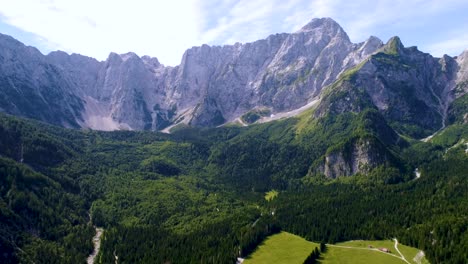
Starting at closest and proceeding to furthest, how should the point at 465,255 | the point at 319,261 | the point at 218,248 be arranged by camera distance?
the point at 465,255 < the point at 319,261 < the point at 218,248

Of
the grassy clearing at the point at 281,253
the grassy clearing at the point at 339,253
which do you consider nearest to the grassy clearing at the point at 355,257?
the grassy clearing at the point at 339,253

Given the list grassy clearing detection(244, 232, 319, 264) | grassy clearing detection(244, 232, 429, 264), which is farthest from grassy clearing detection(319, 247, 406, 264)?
grassy clearing detection(244, 232, 319, 264)

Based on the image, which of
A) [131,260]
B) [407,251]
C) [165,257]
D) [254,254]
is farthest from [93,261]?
[407,251]

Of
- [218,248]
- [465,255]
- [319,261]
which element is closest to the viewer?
[465,255]

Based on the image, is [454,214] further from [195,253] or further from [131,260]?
[131,260]

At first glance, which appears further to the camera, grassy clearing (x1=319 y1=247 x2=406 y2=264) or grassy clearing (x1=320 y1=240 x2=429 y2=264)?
grassy clearing (x1=320 y1=240 x2=429 y2=264)

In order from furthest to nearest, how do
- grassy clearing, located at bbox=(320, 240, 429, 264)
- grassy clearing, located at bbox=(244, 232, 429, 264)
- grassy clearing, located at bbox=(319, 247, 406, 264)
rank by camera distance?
grassy clearing, located at bbox=(244, 232, 429, 264), grassy clearing, located at bbox=(320, 240, 429, 264), grassy clearing, located at bbox=(319, 247, 406, 264)

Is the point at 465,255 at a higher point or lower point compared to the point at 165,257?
higher

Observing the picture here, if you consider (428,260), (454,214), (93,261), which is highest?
(454,214)

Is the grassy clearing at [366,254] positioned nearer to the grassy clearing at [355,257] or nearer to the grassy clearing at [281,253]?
the grassy clearing at [355,257]

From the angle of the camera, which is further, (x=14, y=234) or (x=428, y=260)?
(x=14, y=234)

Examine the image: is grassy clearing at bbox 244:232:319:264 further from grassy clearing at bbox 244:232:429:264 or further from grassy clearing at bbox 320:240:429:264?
grassy clearing at bbox 320:240:429:264
